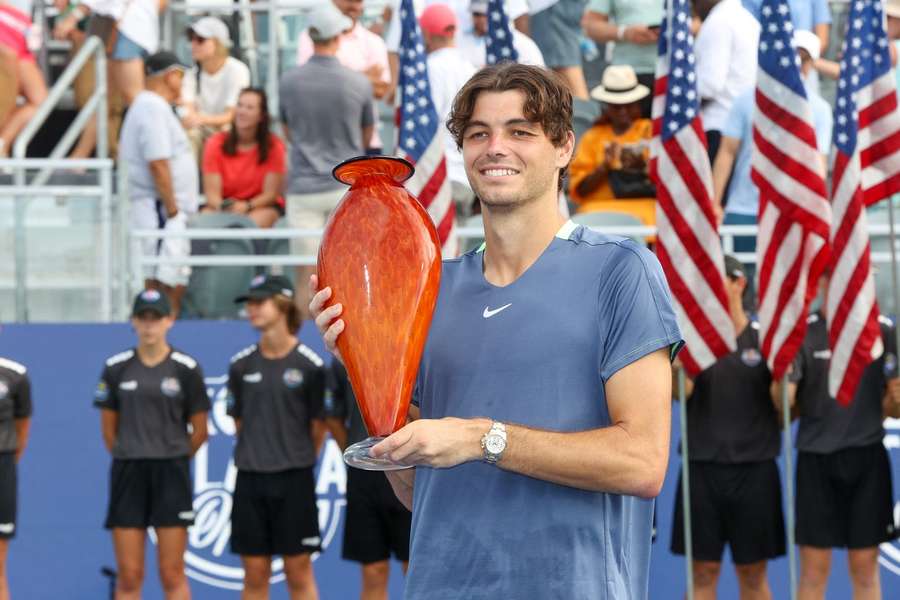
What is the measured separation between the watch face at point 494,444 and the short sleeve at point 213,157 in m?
8.27

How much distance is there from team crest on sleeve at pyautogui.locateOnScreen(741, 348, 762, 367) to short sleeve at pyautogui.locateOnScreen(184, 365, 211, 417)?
3.18 meters

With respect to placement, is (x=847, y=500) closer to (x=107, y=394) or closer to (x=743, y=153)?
(x=743, y=153)

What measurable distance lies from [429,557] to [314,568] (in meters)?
6.61

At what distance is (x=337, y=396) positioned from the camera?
353 inches

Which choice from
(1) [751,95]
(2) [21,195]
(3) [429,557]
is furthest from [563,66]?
(3) [429,557]

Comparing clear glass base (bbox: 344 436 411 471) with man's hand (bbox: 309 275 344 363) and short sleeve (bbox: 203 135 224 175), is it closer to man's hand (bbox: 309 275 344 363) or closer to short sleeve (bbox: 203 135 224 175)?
man's hand (bbox: 309 275 344 363)

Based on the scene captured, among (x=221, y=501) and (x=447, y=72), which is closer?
(x=221, y=501)

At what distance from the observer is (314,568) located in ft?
31.7

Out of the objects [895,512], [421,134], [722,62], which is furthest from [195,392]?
[895,512]

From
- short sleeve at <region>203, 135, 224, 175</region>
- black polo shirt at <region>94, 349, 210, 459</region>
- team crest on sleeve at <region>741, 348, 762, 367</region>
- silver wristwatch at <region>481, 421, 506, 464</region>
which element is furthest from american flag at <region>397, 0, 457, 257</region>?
silver wristwatch at <region>481, 421, 506, 464</region>

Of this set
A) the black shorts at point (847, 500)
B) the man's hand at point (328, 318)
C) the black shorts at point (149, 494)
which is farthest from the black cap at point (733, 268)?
the man's hand at point (328, 318)

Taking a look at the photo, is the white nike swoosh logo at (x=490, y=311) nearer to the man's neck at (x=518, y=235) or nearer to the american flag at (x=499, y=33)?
the man's neck at (x=518, y=235)

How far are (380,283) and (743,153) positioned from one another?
24.6ft

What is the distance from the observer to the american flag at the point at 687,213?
8.46 m
